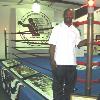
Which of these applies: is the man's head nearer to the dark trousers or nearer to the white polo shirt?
the white polo shirt

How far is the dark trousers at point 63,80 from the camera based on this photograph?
11.2 ft

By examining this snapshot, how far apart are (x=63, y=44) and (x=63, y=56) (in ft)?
0.49

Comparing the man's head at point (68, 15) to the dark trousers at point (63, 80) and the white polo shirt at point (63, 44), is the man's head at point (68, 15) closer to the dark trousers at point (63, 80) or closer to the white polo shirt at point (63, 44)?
the white polo shirt at point (63, 44)

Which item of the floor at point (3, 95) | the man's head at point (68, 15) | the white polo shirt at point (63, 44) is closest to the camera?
the man's head at point (68, 15)

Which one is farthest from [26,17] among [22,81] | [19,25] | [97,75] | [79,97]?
[79,97]

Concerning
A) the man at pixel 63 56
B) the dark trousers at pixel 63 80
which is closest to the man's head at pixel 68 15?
the man at pixel 63 56

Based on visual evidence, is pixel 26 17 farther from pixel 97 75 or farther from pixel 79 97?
pixel 79 97

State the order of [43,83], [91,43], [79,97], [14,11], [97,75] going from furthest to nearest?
[14,11], [97,75], [43,83], [91,43], [79,97]

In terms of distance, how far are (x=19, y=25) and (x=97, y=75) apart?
5.49 m

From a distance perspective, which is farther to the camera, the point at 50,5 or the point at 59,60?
the point at 50,5

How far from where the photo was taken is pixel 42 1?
11.3 m

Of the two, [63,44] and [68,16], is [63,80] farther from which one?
[68,16]

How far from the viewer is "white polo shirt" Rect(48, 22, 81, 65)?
3371mm

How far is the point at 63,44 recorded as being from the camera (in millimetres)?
3381
